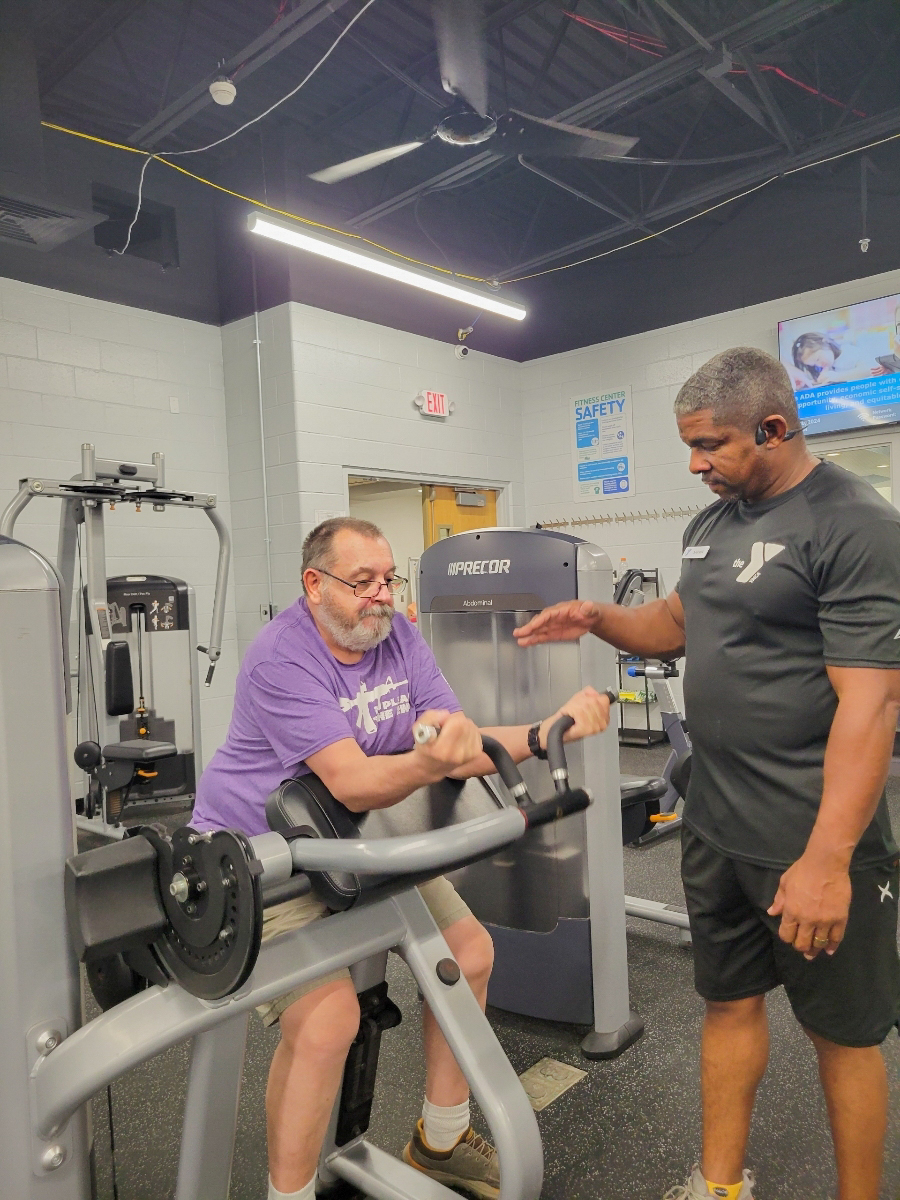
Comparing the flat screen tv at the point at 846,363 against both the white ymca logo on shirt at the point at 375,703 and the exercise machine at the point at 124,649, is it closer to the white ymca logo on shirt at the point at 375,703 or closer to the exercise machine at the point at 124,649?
the exercise machine at the point at 124,649

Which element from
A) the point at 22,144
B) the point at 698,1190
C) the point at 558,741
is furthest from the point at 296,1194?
the point at 22,144

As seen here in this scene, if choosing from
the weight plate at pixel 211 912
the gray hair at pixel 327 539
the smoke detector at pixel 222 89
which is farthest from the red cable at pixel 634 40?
the weight plate at pixel 211 912

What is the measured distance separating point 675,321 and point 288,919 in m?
5.71

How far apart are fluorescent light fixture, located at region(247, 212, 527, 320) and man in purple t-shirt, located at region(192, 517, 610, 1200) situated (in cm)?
294

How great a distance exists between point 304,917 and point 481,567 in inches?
46.1

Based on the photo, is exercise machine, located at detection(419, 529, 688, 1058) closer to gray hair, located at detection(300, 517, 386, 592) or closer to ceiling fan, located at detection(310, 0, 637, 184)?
gray hair, located at detection(300, 517, 386, 592)

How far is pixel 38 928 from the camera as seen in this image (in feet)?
3.28

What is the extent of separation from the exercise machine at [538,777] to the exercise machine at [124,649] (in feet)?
6.71

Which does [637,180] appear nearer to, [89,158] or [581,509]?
[581,509]

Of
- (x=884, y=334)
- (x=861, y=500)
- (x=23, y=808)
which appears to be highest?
(x=884, y=334)

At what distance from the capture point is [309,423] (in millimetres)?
5289

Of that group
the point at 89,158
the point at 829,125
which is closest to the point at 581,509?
the point at 829,125

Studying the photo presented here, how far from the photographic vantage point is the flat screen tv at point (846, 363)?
5.11 m

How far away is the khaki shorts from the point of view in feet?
4.38
